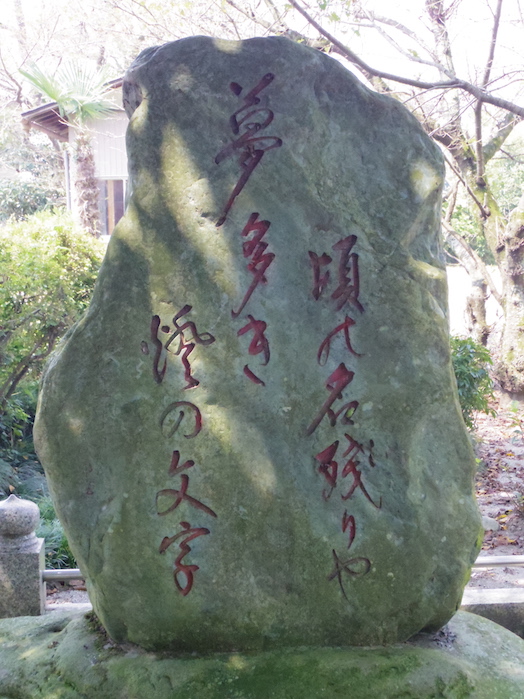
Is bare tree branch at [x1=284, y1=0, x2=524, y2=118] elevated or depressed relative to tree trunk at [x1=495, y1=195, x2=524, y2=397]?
elevated

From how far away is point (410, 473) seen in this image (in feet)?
9.30

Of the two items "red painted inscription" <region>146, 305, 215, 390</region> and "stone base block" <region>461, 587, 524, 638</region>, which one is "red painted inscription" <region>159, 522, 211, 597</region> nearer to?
"red painted inscription" <region>146, 305, 215, 390</region>

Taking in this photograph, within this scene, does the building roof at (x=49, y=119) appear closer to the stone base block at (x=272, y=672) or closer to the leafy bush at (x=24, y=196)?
the leafy bush at (x=24, y=196)

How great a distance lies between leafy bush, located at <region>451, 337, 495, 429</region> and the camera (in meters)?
7.25

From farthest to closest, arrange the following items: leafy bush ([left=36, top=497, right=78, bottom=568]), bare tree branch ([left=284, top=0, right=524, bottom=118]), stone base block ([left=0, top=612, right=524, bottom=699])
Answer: leafy bush ([left=36, top=497, right=78, bottom=568]) < bare tree branch ([left=284, top=0, right=524, bottom=118]) < stone base block ([left=0, top=612, right=524, bottom=699])

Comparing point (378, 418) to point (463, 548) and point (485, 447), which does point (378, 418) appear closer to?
point (463, 548)

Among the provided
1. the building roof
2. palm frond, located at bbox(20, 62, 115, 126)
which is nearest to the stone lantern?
palm frond, located at bbox(20, 62, 115, 126)

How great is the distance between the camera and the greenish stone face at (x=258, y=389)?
2770mm

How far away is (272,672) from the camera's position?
2.64 meters

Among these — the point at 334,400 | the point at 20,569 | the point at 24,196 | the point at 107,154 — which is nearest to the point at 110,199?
the point at 107,154

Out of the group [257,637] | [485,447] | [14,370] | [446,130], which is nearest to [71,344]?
[257,637]

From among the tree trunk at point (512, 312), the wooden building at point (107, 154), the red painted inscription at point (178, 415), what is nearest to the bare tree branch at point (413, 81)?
the red painted inscription at point (178, 415)

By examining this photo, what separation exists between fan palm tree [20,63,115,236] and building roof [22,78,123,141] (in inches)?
6.5

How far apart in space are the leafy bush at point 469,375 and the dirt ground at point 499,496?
0.73 m
